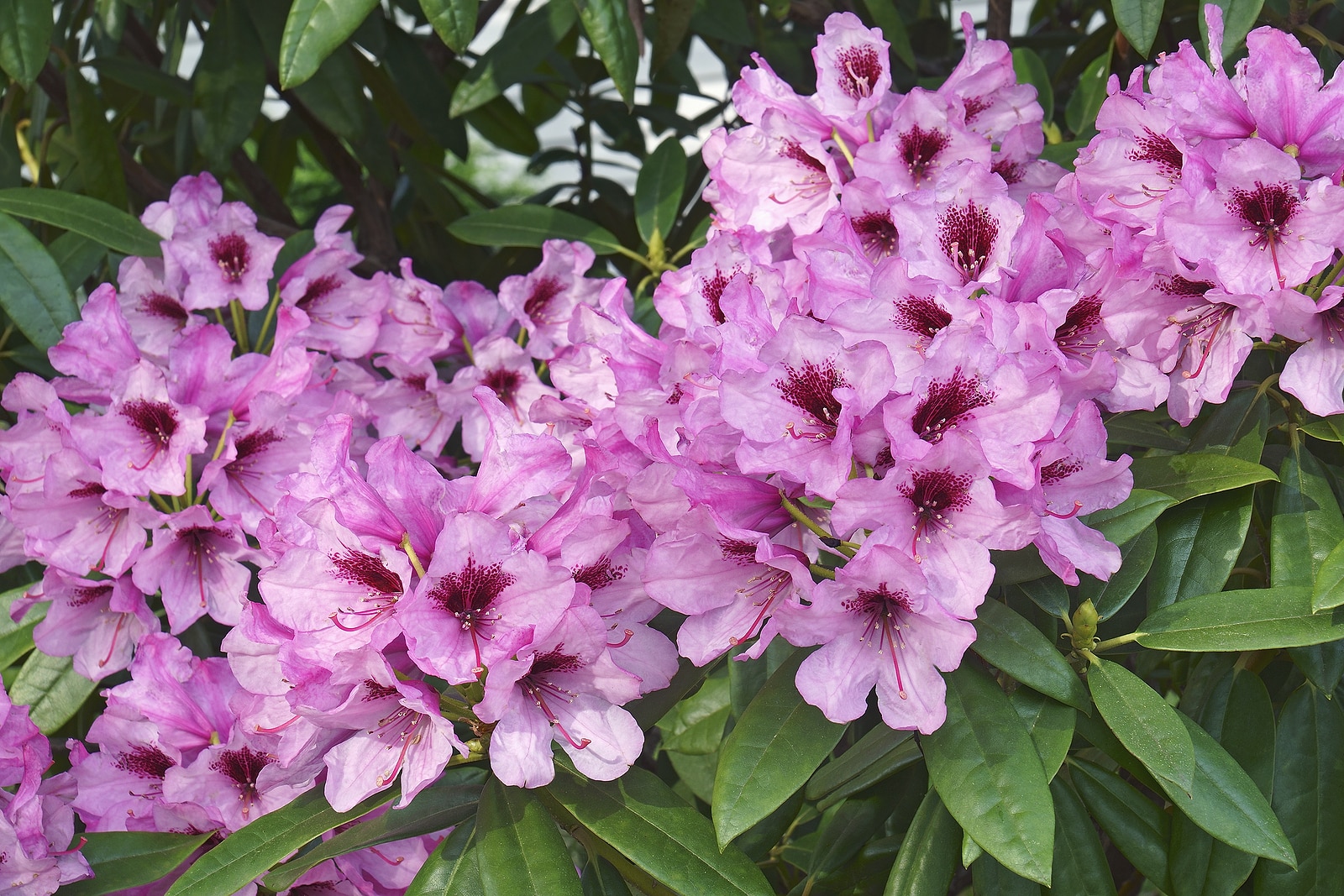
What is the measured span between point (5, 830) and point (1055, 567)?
893 millimetres

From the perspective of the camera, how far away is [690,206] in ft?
6.63

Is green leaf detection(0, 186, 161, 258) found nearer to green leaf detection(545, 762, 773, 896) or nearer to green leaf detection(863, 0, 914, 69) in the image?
green leaf detection(545, 762, 773, 896)

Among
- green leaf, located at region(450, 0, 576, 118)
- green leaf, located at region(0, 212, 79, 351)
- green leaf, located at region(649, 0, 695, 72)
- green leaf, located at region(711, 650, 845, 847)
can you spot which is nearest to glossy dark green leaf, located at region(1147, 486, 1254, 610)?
green leaf, located at region(711, 650, 845, 847)

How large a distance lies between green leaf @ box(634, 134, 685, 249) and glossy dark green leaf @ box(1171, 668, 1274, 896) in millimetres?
898

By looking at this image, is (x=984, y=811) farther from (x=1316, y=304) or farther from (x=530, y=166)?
(x=530, y=166)

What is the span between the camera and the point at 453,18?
128 cm

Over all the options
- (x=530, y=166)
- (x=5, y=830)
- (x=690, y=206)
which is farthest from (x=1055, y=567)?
(x=530, y=166)

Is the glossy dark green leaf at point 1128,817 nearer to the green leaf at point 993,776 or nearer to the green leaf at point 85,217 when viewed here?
the green leaf at point 993,776

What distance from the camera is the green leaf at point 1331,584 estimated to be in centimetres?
89

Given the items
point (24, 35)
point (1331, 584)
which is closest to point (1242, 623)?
point (1331, 584)

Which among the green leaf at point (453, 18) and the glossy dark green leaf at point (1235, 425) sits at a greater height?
the green leaf at point (453, 18)

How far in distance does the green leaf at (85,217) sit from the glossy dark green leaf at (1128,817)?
119 centimetres

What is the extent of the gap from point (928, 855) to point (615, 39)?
93 cm

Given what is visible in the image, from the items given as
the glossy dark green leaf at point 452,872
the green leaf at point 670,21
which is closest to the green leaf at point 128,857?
the glossy dark green leaf at point 452,872
